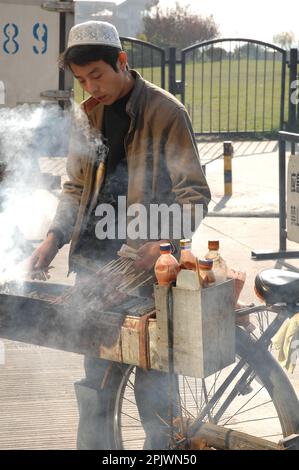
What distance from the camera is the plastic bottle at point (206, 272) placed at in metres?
3.27

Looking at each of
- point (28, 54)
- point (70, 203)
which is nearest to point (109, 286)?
point (70, 203)

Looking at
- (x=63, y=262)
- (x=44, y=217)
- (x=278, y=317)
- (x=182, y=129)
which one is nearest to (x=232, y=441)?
(x=278, y=317)

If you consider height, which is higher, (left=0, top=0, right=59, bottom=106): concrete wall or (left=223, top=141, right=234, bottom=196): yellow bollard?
(left=0, top=0, right=59, bottom=106): concrete wall

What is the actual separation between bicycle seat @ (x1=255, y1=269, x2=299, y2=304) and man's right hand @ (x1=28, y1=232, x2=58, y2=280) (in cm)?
93

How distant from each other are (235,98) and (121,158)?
2842 cm

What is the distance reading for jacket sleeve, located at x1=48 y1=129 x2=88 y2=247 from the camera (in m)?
4.09

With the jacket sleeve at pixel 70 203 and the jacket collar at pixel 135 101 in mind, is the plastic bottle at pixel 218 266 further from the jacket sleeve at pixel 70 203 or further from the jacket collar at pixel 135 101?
the jacket sleeve at pixel 70 203

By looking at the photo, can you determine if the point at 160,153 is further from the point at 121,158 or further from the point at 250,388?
the point at 250,388

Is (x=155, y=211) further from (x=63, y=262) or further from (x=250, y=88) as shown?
(x=250, y=88)

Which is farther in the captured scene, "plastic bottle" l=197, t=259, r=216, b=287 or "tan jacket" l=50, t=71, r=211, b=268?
"tan jacket" l=50, t=71, r=211, b=268

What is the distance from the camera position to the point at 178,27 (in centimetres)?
5538

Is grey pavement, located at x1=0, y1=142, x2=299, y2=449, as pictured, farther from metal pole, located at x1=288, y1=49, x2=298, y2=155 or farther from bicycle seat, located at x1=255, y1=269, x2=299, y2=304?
bicycle seat, located at x1=255, y1=269, x2=299, y2=304

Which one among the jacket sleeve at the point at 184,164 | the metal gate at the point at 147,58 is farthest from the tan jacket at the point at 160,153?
the metal gate at the point at 147,58

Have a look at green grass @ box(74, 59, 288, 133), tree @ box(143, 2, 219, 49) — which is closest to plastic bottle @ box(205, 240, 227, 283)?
green grass @ box(74, 59, 288, 133)
